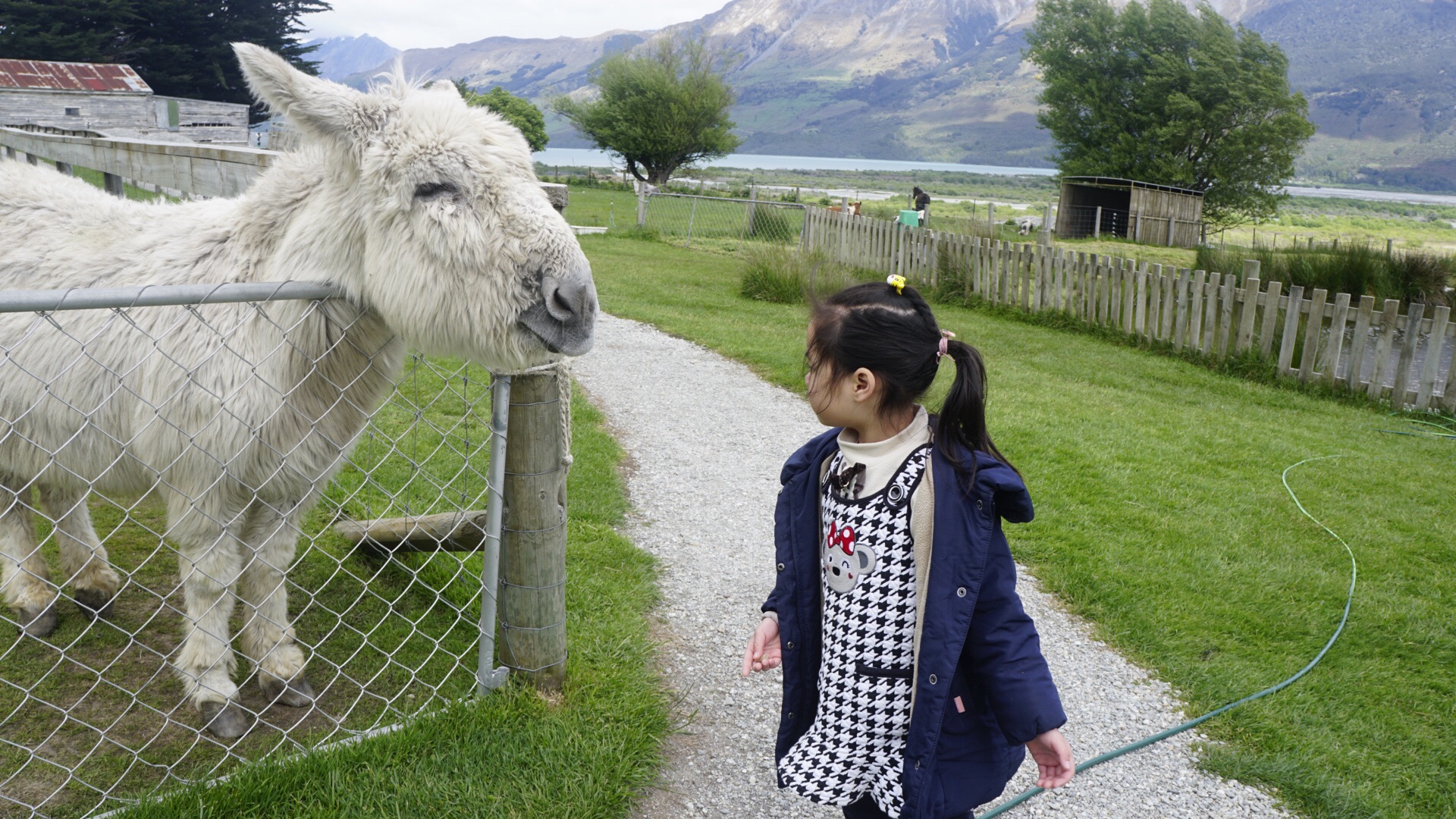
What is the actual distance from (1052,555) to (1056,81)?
49.3 metres

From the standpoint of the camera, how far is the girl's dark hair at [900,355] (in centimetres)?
210

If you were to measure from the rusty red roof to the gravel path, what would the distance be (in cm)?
1605

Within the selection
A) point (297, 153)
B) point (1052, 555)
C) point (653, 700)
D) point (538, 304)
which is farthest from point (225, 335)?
point (1052, 555)

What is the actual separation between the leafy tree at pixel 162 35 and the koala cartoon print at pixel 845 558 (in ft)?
149

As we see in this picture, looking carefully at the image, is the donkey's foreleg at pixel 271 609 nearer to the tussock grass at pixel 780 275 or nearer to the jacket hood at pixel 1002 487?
the jacket hood at pixel 1002 487

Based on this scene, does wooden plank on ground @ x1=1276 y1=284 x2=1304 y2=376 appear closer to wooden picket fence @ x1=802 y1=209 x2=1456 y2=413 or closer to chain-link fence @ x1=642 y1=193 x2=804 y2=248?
wooden picket fence @ x1=802 y1=209 x2=1456 y2=413

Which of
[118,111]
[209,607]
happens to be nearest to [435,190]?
[209,607]

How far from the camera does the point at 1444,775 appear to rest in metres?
3.19

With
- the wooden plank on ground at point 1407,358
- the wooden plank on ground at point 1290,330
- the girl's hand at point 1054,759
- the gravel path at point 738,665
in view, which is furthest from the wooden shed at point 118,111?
the wooden plank on ground at point 1407,358

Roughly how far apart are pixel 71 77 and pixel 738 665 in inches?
846

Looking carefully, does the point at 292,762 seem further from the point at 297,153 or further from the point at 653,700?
the point at 297,153

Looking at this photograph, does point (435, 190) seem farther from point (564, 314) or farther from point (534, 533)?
point (534, 533)

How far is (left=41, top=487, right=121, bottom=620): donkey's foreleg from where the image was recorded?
12.4ft

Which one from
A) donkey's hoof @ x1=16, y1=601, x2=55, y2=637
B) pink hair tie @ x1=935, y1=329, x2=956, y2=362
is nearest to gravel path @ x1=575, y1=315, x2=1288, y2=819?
pink hair tie @ x1=935, y1=329, x2=956, y2=362
